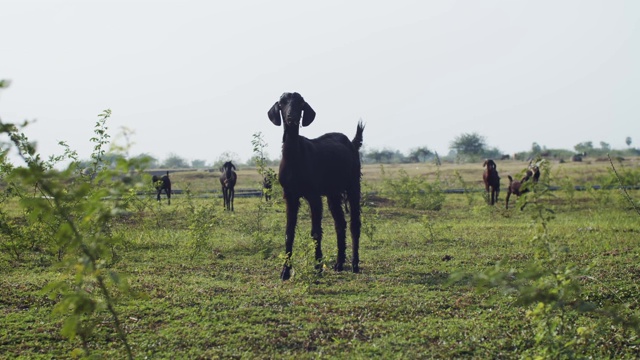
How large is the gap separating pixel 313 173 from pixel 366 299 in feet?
8.96

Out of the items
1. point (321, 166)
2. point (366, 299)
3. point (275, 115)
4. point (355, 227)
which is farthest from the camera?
point (355, 227)

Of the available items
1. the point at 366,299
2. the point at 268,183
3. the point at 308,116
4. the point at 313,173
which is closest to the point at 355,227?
the point at 313,173

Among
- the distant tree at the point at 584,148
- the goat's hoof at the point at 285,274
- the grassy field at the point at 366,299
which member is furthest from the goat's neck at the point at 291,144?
the distant tree at the point at 584,148

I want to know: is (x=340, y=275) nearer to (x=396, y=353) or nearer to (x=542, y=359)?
(x=396, y=353)

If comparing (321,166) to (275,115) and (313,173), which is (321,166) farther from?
(275,115)

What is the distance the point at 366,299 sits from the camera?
29.2 feet

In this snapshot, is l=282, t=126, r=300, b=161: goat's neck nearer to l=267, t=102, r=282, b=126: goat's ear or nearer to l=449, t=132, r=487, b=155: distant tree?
l=267, t=102, r=282, b=126: goat's ear

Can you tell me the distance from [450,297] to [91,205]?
629 centimetres

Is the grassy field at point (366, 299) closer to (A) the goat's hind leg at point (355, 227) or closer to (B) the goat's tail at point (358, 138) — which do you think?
(A) the goat's hind leg at point (355, 227)

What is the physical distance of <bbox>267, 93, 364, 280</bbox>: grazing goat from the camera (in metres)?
10.5

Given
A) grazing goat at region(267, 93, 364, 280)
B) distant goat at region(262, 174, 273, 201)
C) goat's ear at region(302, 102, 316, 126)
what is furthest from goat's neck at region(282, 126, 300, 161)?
distant goat at region(262, 174, 273, 201)

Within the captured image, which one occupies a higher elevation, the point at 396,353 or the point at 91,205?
the point at 91,205

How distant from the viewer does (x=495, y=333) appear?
283 inches

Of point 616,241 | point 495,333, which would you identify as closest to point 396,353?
point 495,333
